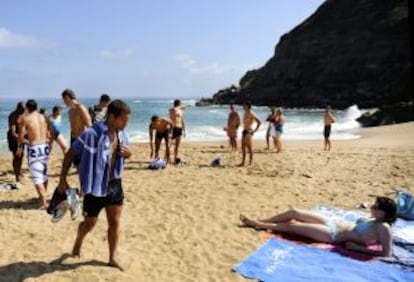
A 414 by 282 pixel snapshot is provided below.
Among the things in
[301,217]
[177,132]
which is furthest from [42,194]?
[177,132]

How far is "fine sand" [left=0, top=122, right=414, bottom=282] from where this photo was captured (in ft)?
17.3

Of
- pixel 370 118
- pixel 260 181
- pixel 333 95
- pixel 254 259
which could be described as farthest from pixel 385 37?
pixel 254 259

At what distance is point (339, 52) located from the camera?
73.0m

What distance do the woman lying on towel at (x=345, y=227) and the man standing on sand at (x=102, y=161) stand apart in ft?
8.27

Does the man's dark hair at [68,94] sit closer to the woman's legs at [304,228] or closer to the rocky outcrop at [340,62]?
the woman's legs at [304,228]

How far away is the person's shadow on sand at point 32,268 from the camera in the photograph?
4.94m

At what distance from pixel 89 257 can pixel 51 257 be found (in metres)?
0.42

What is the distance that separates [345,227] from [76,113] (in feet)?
13.9

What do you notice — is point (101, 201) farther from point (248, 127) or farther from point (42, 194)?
point (248, 127)

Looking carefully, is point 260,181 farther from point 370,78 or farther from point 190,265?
point 370,78

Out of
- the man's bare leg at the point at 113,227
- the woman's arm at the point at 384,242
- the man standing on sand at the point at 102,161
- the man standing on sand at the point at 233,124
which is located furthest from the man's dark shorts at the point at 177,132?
the man standing on sand at the point at 102,161

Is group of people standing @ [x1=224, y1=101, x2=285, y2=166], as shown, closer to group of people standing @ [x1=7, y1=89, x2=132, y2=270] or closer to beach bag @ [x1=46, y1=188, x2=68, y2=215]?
group of people standing @ [x1=7, y1=89, x2=132, y2=270]

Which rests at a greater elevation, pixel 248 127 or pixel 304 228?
pixel 248 127

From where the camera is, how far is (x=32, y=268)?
5129mm
